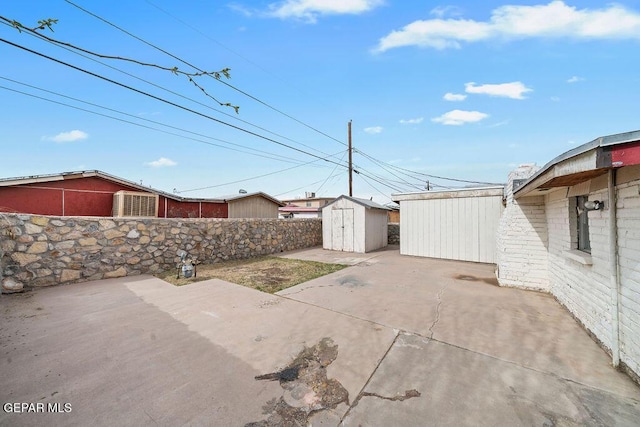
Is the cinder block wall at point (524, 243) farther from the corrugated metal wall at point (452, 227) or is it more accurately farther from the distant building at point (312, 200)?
the distant building at point (312, 200)

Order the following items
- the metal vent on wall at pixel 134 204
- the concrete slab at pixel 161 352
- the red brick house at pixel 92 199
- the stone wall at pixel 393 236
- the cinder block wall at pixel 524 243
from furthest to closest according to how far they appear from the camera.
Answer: the stone wall at pixel 393 236, the metal vent on wall at pixel 134 204, the red brick house at pixel 92 199, the cinder block wall at pixel 524 243, the concrete slab at pixel 161 352

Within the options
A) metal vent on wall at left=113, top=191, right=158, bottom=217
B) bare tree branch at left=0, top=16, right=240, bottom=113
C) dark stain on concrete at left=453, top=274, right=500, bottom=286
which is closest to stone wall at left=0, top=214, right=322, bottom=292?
bare tree branch at left=0, top=16, right=240, bottom=113

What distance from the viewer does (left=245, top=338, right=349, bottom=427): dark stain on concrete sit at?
208 cm

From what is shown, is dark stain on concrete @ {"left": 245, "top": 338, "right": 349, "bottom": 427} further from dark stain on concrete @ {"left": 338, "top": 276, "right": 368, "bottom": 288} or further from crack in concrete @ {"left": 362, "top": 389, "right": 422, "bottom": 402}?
dark stain on concrete @ {"left": 338, "top": 276, "right": 368, "bottom": 288}

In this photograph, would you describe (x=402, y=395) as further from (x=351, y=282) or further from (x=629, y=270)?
(x=351, y=282)

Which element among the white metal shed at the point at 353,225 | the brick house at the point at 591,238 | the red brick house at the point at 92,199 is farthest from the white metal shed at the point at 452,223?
the red brick house at the point at 92,199

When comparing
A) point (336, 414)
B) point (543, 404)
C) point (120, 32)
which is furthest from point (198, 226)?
point (543, 404)

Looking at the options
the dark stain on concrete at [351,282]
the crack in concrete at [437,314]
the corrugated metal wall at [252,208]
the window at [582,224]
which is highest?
the corrugated metal wall at [252,208]

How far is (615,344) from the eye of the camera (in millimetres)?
2811

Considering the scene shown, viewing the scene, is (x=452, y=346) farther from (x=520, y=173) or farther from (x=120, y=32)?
(x=120, y=32)

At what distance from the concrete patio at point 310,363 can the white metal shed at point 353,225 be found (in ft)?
21.5

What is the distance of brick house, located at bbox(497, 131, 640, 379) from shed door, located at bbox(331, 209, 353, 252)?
22.8 feet

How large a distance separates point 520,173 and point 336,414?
6.11 meters

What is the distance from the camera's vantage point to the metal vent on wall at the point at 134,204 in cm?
1217
